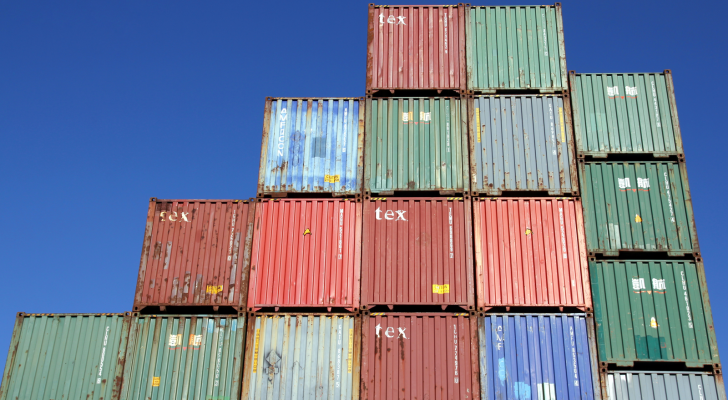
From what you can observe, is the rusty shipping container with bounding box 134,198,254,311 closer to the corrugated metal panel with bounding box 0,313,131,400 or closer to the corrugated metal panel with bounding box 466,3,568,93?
the corrugated metal panel with bounding box 0,313,131,400

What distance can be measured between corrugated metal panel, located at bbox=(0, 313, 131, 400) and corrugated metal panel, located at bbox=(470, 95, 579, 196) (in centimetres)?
1015

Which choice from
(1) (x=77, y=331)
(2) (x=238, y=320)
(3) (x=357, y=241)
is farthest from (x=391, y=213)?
(1) (x=77, y=331)

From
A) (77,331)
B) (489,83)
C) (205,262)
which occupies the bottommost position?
(77,331)

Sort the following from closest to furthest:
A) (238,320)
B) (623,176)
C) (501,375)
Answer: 1. (501,375)
2. (238,320)
3. (623,176)

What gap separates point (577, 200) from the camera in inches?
711

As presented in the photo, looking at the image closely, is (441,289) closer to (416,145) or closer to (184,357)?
(416,145)

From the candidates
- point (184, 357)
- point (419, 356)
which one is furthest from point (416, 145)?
point (184, 357)

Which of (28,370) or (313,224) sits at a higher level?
(313,224)

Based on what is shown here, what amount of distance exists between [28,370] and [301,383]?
277 inches

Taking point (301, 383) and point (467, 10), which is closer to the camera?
point (301, 383)

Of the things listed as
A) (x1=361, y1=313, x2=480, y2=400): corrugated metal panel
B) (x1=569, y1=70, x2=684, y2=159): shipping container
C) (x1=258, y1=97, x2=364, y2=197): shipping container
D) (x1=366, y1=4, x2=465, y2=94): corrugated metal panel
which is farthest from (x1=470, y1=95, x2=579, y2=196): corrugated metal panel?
(x1=361, y1=313, x2=480, y2=400): corrugated metal panel

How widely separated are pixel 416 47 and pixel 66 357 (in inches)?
507

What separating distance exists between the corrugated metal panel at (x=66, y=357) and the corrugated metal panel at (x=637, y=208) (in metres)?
12.3

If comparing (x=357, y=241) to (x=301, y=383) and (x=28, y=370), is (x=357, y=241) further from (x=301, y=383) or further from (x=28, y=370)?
(x=28, y=370)
